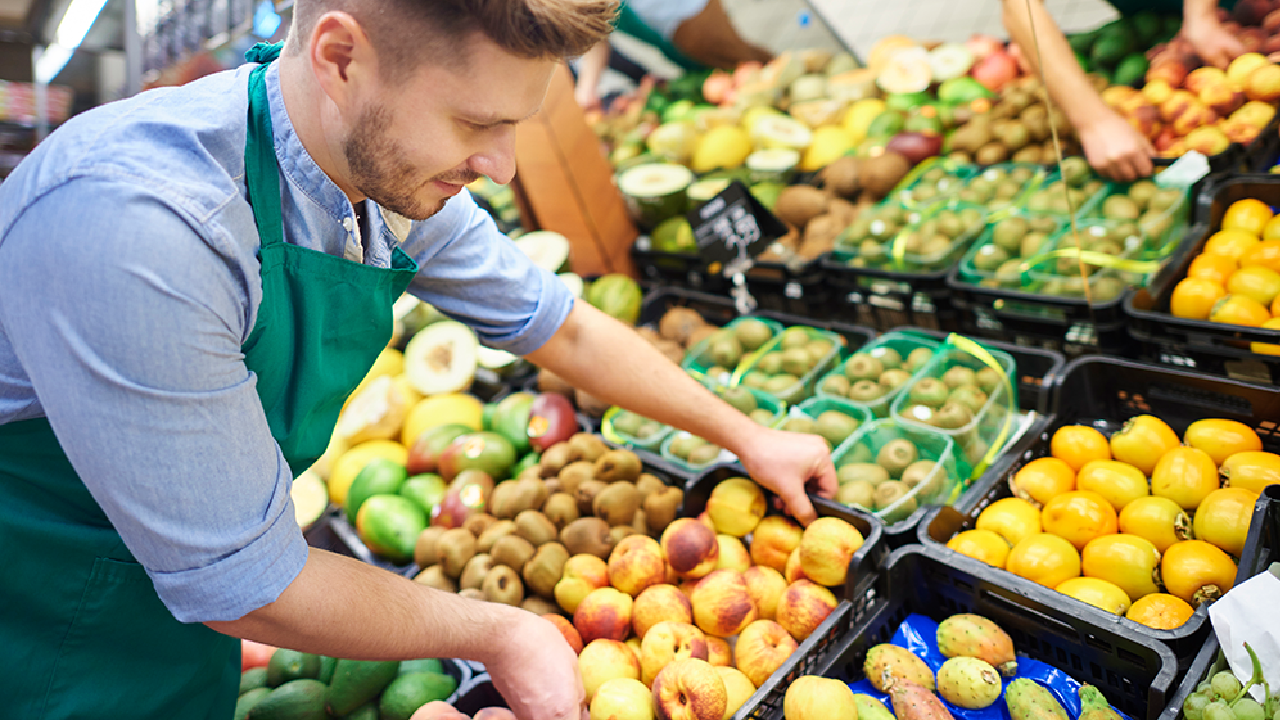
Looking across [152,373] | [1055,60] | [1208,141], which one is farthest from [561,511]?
[1208,141]

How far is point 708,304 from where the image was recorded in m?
3.23

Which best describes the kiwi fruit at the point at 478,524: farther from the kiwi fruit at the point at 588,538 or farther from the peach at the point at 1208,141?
the peach at the point at 1208,141

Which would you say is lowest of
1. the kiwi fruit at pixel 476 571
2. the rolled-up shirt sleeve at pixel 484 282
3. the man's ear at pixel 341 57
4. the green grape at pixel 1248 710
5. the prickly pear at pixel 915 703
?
the kiwi fruit at pixel 476 571

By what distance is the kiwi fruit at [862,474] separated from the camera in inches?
76.4

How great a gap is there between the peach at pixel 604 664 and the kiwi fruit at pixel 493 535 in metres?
0.42

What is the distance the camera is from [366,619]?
110cm

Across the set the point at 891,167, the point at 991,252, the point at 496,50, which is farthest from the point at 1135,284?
the point at 496,50

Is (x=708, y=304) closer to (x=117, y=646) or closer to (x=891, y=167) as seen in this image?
(x=891, y=167)

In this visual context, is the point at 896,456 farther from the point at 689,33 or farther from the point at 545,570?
the point at 689,33

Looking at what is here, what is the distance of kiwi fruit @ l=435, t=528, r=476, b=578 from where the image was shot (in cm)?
202

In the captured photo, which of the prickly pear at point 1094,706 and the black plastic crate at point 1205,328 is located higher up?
the black plastic crate at point 1205,328

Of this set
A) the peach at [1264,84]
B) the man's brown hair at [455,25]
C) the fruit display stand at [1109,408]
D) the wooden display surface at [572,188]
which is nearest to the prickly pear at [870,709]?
the fruit display stand at [1109,408]

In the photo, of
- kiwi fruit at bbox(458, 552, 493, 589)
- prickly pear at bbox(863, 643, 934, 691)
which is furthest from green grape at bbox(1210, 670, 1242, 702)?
kiwi fruit at bbox(458, 552, 493, 589)

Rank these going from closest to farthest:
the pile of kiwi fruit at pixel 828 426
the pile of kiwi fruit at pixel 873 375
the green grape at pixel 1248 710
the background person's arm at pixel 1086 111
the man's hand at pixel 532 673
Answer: the green grape at pixel 1248 710
the man's hand at pixel 532 673
the pile of kiwi fruit at pixel 828 426
the pile of kiwi fruit at pixel 873 375
the background person's arm at pixel 1086 111
